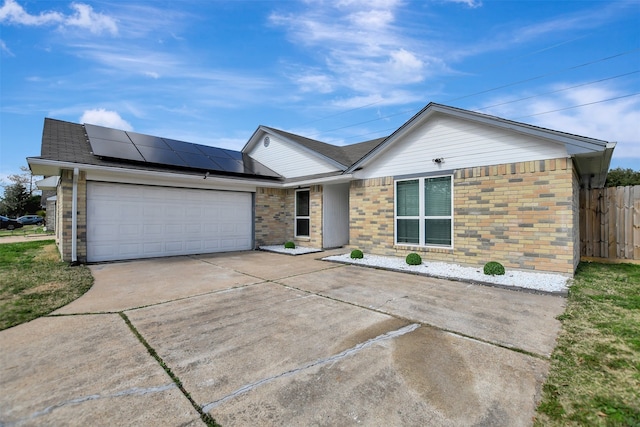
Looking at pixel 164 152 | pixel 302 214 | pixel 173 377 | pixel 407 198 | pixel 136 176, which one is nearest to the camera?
pixel 173 377

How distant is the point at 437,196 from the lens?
8328 mm

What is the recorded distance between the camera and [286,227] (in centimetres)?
1323

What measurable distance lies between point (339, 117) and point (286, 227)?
1492 cm

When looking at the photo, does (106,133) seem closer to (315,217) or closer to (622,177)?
(315,217)

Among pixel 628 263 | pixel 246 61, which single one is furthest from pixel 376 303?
pixel 246 61

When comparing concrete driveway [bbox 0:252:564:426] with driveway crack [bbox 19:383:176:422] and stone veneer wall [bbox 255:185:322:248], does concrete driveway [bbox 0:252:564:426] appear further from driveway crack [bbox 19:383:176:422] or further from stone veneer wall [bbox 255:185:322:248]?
stone veneer wall [bbox 255:185:322:248]

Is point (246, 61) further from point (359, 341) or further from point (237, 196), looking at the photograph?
point (359, 341)

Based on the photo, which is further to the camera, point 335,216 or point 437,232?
point 335,216

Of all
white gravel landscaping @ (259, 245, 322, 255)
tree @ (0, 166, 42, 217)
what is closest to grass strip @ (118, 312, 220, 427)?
white gravel landscaping @ (259, 245, 322, 255)

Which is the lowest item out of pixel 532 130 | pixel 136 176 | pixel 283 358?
pixel 283 358

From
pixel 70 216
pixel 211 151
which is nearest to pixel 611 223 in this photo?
pixel 211 151

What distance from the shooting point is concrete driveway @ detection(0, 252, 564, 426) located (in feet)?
7.30

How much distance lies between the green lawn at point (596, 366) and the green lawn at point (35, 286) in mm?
6326

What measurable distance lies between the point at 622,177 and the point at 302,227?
34951 millimetres
